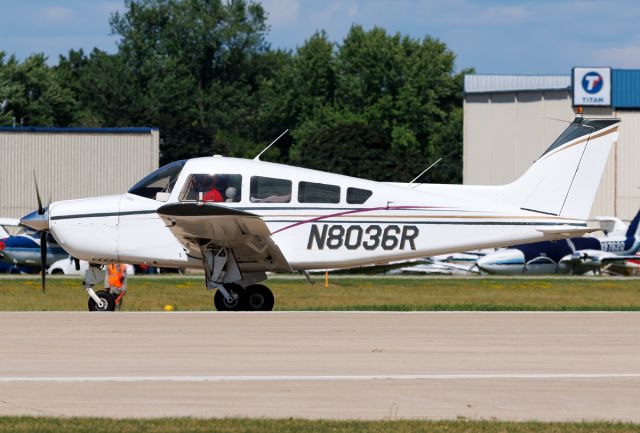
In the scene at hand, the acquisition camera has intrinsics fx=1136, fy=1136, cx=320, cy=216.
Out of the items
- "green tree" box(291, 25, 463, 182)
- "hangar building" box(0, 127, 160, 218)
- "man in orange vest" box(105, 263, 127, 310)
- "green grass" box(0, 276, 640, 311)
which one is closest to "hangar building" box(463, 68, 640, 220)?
"hangar building" box(0, 127, 160, 218)

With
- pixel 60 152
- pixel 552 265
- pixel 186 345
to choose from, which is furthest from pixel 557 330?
pixel 60 152

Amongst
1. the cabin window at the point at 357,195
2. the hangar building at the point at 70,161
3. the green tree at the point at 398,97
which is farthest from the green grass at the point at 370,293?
the green tree at the point at 398,97

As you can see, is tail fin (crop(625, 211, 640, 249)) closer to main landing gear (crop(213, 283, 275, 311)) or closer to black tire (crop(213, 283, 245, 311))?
main landing gear (crop(213, 283, 275, 311))

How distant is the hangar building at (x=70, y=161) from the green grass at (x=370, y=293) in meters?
16.5

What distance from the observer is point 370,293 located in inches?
1221

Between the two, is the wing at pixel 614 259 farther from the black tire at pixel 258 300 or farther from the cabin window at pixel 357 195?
the black tire at pixel 258 300

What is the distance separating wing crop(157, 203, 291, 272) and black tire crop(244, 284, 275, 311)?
1.29ft

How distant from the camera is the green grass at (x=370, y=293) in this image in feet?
84.5

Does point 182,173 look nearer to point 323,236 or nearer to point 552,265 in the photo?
A: point 323,236

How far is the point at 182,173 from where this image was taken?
17.2 metres

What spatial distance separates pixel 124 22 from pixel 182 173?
319 ft

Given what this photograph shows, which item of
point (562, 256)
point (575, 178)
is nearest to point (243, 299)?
point (575, 178)

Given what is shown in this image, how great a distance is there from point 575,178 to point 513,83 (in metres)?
47.4

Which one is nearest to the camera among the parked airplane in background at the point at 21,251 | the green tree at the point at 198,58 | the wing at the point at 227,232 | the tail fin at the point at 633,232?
the wing at the point at 227,232
